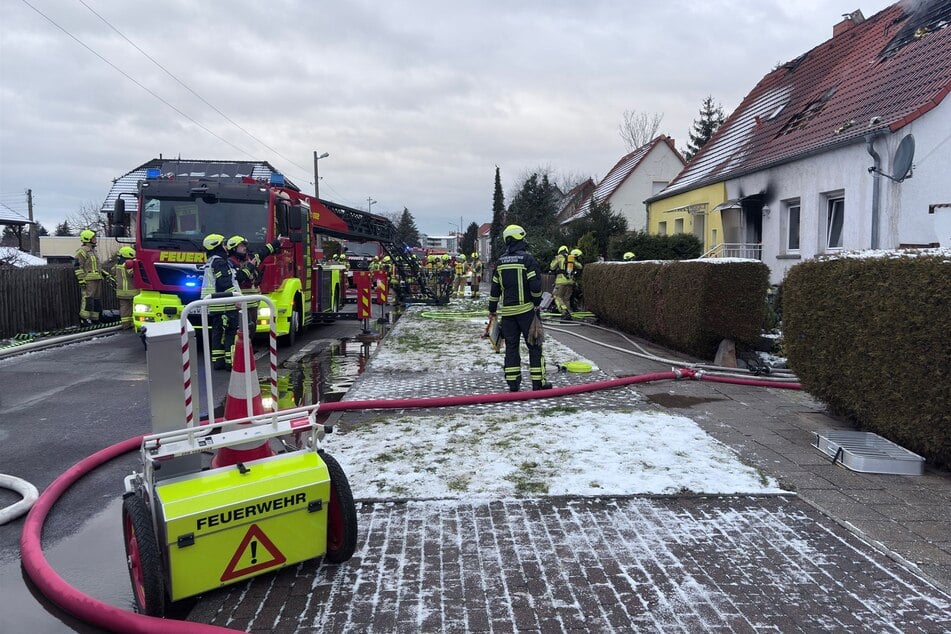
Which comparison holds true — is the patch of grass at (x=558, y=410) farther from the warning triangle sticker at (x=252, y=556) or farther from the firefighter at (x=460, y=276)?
the firefighter at (x=460, y=276)

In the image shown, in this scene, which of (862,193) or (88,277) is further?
(88,277)

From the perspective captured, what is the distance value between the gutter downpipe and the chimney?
28.7ft

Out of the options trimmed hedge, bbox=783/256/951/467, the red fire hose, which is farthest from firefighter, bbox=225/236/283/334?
trimmed hedge, bbox=783/256/951/467

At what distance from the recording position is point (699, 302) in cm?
923

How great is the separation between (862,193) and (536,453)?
1005 centimetres

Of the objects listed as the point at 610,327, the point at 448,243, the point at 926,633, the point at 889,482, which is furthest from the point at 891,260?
the point at 448,243

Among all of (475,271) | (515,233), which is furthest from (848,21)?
(515,233)

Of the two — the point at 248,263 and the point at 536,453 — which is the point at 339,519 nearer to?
the point at 536,453

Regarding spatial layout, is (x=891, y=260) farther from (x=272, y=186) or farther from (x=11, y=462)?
(x=272, y=186)

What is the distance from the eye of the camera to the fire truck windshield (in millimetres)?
10516

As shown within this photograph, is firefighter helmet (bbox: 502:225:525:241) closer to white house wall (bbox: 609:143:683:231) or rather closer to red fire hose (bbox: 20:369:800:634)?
red fire hose (bbox: 20:369:800:634)

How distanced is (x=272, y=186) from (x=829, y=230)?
1123cm

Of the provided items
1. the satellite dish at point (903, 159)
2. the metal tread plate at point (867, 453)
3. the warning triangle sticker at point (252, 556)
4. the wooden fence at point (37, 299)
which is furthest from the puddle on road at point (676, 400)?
the wooden fence at point (37, 299)

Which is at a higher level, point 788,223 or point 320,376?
point 788,223
